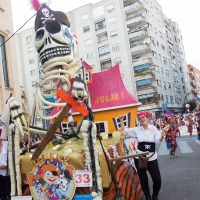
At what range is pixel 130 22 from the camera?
39281mm

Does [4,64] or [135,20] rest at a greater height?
[135,20]

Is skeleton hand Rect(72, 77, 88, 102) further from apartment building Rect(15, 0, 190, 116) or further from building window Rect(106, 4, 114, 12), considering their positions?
building window Rect(106, 4, 114, 12)

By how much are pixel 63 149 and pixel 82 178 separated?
57 centimetres

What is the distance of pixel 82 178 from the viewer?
3648mm

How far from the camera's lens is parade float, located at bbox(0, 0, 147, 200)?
3.65 meters

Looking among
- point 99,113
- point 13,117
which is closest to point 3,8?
point 99,113

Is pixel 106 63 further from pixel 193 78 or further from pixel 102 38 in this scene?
pixel 193 78

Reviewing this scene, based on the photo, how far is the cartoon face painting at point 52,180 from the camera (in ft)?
12.0

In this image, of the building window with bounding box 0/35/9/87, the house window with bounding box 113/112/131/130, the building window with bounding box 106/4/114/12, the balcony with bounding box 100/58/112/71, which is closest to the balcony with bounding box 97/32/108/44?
the balcony with bounding box 100/58/112/71

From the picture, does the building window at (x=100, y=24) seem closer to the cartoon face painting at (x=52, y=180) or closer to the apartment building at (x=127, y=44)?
the apartment building at (x=127, y=44)

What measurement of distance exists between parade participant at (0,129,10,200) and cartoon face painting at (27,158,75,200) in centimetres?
83

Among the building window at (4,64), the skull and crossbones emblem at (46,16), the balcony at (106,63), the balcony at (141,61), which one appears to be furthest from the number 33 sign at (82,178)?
the balcony at (141,61)

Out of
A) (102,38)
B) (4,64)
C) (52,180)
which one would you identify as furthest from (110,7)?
(52,180)

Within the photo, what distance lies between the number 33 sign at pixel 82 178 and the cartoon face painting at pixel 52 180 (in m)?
0.06
